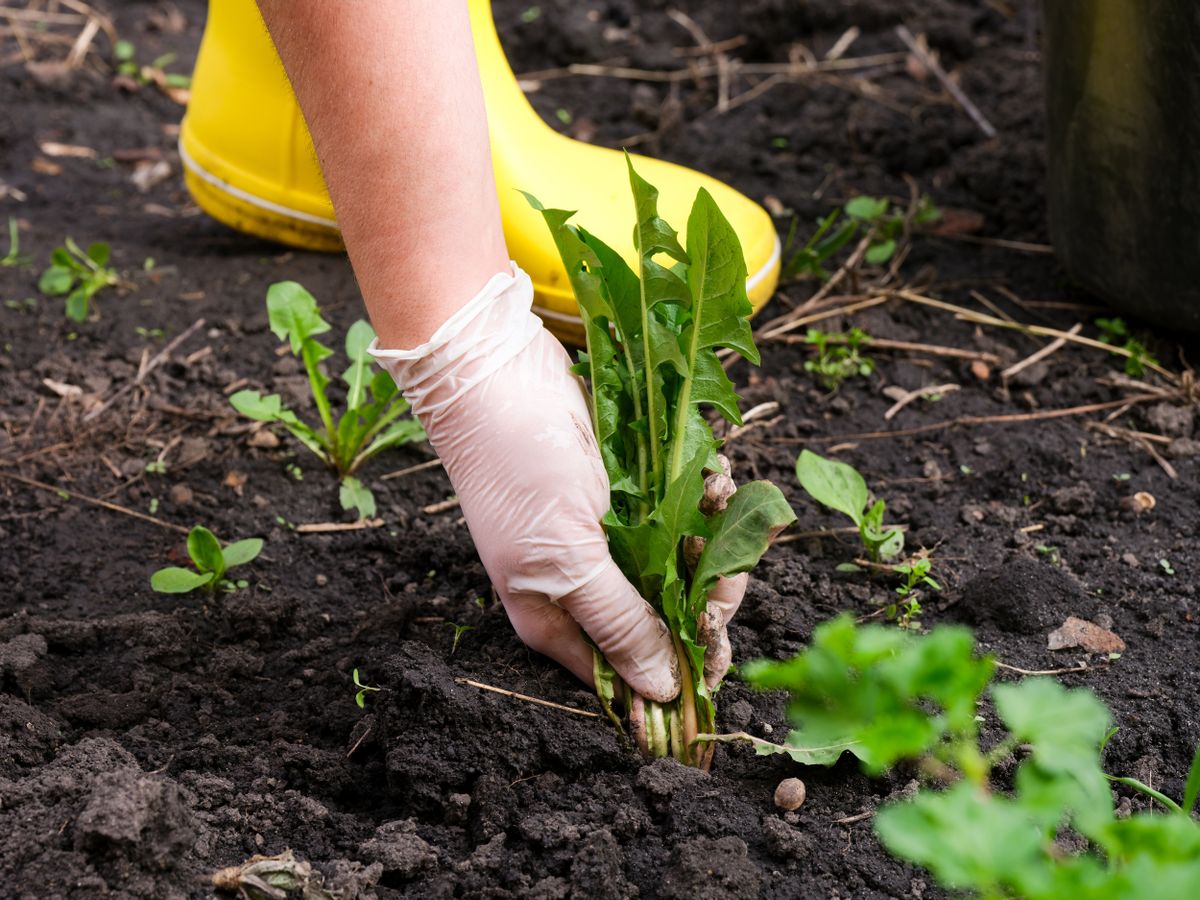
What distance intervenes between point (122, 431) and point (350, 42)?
3.28 ft

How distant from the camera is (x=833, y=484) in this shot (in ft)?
5.46

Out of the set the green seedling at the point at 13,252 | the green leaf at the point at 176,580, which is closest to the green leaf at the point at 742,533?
the green leaf at the point at 176,580

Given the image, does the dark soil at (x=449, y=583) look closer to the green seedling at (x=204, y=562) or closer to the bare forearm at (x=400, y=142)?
the green seedling at (x=204, y=562)

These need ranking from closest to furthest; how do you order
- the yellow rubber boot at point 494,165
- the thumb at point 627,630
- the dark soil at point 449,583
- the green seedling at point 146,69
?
the dark soil at point 449,583
the thumb at point 627,630
the yellow rubber boot at point 494,165
the green seedling at point 146,69

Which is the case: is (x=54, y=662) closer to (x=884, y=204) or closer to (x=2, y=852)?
(x=2, y=852)

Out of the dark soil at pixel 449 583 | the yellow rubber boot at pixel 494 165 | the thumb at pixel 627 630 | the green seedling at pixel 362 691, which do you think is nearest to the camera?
the dark soil at pixel 449 583

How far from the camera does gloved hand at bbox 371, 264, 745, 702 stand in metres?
1.33

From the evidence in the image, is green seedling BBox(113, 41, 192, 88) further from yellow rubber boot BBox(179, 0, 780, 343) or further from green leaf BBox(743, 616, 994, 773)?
green leaf BBox(743, 616, 994, 773)

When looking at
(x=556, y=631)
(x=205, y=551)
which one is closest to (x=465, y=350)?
(x=556, y=631)

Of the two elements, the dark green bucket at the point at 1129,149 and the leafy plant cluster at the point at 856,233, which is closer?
the dark green bucket at the point at 1129,149

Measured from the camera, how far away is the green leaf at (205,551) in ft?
5.20

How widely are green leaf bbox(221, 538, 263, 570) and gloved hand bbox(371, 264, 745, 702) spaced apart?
35cm

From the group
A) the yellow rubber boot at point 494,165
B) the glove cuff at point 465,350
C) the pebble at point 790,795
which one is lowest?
the pebble at point 790,795

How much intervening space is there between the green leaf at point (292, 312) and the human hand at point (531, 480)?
458mm
